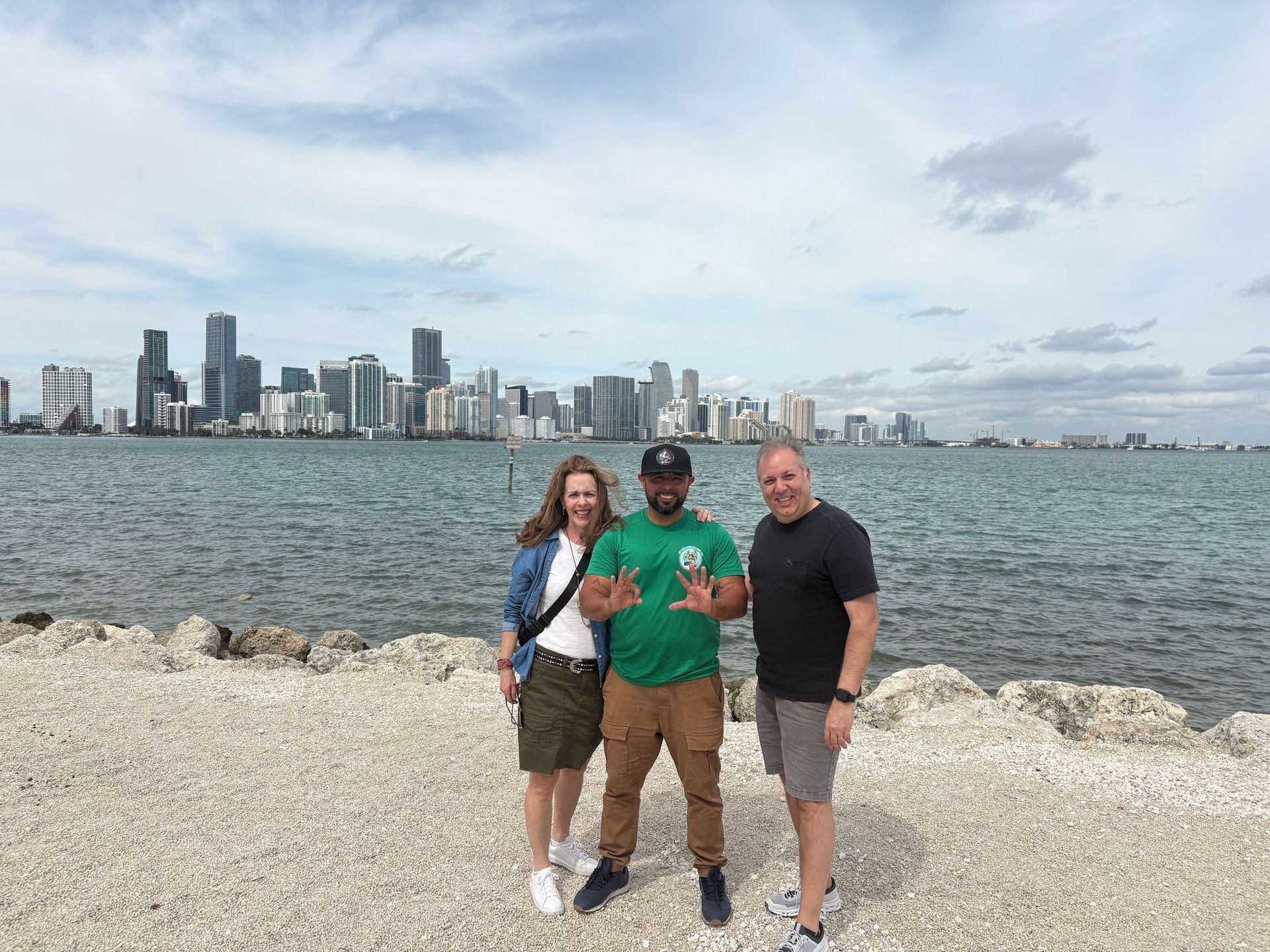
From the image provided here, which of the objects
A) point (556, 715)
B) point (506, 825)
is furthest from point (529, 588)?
point (506, 825)

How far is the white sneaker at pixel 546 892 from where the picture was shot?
421 centimetres

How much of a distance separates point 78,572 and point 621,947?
2084cm

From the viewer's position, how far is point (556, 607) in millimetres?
4191

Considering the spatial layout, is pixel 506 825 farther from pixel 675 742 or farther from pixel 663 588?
pixel 663 588

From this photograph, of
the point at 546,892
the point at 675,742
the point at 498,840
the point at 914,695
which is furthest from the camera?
the point at 914,695

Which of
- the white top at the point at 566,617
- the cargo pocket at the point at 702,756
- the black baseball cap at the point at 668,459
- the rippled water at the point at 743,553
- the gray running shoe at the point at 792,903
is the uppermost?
the black baseball cap at the point at 668,459

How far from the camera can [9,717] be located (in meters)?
6.87

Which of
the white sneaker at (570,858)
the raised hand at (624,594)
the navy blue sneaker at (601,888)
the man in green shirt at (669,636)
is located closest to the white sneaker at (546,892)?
the navy blue sneaker at (601,888)

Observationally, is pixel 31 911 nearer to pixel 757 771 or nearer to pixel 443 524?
pixel 757 771

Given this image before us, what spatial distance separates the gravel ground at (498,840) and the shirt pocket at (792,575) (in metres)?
1.96

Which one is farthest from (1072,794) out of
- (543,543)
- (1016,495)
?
(1016,495)

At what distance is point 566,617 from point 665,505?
34.7 inches

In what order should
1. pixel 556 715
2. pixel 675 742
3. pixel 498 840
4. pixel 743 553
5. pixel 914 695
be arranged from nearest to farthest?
pixel 675 742
pixel 556 715
pixel 498 840
pixel 914 695
pixel 743 553

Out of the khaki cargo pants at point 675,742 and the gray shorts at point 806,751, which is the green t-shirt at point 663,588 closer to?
the khaki cargo pants at point 675,742
